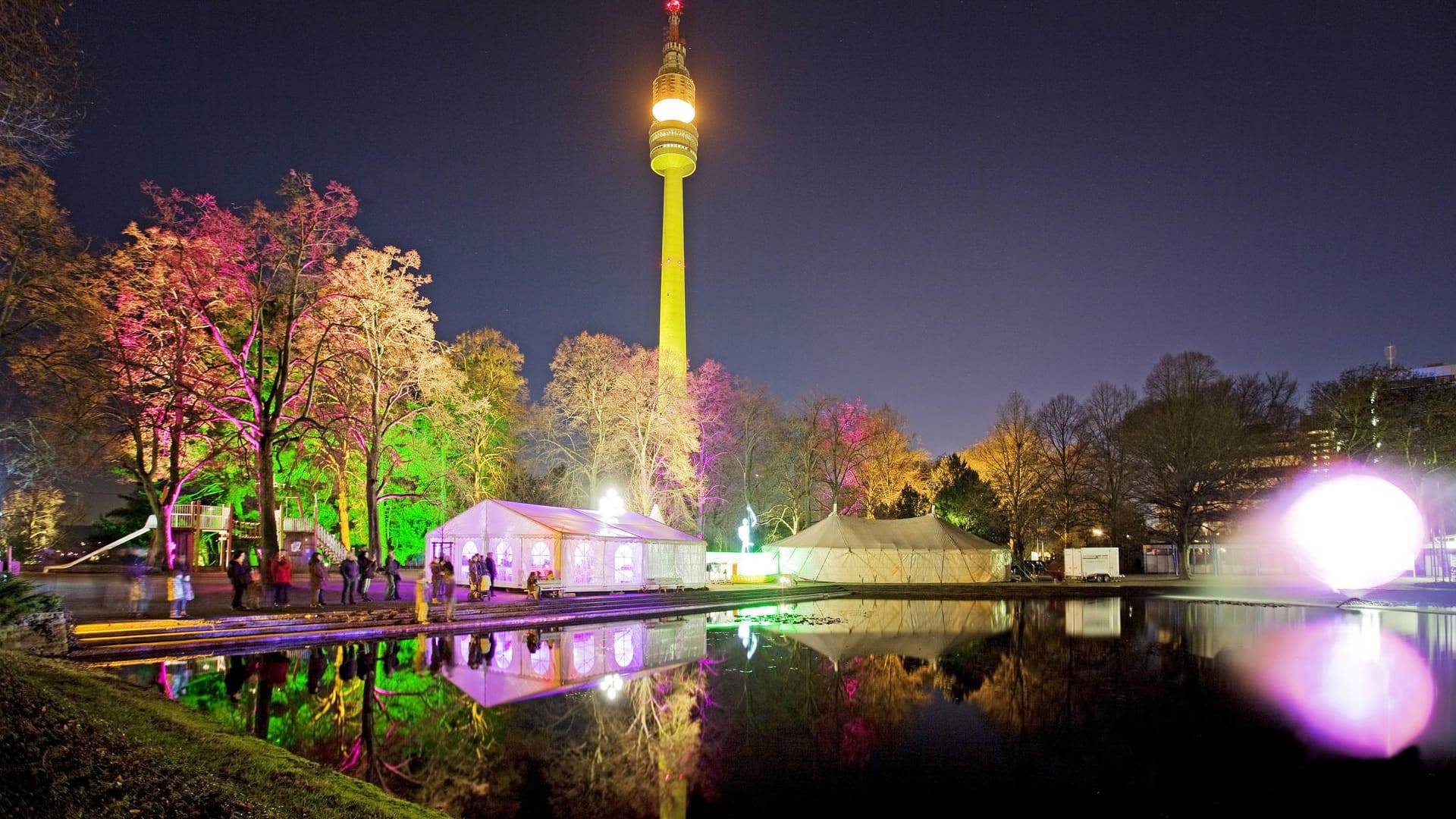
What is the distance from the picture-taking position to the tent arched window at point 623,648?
49.2ft

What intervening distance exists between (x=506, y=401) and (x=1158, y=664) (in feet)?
116

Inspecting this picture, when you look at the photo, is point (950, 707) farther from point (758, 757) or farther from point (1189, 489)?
point (1189, 489)

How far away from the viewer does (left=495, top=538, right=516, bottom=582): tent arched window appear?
27297mm

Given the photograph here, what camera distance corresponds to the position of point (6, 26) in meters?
9.52

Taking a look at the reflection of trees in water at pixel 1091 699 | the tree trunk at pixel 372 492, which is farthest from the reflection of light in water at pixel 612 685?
the tree trunk at pixel 372 492

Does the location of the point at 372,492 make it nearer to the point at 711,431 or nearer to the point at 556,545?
the point at 556,545

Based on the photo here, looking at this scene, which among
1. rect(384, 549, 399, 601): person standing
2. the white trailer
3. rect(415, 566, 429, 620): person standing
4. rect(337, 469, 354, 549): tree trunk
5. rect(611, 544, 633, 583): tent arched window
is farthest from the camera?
the white trailer

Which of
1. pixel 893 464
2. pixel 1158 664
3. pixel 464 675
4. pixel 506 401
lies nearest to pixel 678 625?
pixel 464 675

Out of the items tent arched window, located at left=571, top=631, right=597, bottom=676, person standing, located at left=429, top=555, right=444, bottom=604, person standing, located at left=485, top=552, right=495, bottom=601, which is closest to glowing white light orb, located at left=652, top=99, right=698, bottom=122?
person standing, located at left=485, top=552, right=495, bottom=601

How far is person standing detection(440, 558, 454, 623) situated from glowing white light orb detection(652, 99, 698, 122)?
55826mm

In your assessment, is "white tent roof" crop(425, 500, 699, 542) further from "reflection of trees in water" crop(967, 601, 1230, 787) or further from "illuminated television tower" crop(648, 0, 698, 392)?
"illuminated television tower" crop(648, 0, 698, 392)

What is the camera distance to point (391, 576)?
22.3 m

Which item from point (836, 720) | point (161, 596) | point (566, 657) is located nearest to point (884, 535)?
point (566, 657)

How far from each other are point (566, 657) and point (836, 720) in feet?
21.9
